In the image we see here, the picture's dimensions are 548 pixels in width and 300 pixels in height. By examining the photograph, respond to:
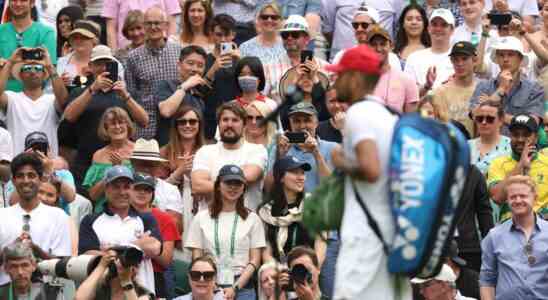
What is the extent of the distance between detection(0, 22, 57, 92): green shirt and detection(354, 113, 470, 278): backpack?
9.79 m

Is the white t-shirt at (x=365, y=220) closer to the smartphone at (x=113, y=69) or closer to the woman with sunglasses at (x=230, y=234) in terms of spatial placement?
the woman with sunglasses at (x=230, y=234)

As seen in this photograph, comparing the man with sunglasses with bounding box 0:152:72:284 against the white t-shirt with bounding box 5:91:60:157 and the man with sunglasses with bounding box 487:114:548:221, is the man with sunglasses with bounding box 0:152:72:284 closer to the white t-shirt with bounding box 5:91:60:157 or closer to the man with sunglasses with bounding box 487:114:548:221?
the white t-shirt with bounding box 5:91:60:157

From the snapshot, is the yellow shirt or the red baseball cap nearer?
the red baseball cap

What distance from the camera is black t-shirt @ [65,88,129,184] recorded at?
17.7 meters

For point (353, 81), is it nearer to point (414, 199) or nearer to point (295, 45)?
point (414, 199)

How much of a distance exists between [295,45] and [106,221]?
4.08m

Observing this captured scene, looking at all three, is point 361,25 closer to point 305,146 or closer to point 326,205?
point 305,146

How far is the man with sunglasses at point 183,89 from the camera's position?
17891 millimetres

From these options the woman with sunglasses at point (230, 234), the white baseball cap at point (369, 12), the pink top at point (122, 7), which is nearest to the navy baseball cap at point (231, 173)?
the woman with sunglasses at point (230, 234)

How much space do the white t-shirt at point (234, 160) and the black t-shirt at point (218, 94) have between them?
6.03 ft

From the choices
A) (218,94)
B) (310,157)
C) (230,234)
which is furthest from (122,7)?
(230,234)

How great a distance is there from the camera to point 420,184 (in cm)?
999

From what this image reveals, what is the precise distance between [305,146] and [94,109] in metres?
2.75

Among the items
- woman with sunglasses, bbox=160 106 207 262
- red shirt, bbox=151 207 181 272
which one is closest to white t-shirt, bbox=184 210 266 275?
red shirt, bbox=151 207 181 272
